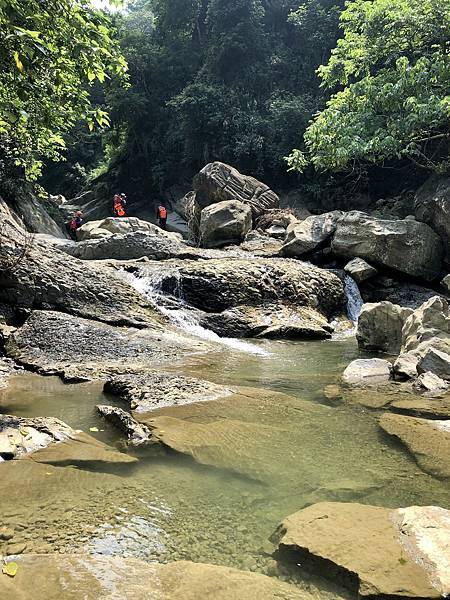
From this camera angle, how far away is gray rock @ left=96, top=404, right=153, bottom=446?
394 cm

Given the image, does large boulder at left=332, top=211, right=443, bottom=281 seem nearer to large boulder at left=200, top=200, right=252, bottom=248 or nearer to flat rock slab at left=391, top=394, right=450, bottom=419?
large boulder at left=200, top=200, right=252, bottom=248

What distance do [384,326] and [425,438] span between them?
5.24 metres

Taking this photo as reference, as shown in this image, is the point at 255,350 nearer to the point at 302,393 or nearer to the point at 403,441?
the point at 302,393

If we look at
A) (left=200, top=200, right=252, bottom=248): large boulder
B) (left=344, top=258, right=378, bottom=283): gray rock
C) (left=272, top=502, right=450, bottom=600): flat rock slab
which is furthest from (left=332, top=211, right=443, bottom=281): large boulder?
(left=272, top=502, right=450, bottom=600): flat rock slab

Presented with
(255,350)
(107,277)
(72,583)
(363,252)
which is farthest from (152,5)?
(72,583)

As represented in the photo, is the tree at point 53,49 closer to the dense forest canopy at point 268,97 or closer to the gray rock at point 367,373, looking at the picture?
the dense forest canopy at point 268,97

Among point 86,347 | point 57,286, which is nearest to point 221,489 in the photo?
point 86,347

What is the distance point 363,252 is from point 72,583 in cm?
1363

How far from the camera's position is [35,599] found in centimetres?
196

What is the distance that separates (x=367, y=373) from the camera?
6438mm

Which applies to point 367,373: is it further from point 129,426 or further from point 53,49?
point 53,49

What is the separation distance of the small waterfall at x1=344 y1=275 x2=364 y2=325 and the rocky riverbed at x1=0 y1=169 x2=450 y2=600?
1.84m

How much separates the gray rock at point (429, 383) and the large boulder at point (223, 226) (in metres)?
12.7

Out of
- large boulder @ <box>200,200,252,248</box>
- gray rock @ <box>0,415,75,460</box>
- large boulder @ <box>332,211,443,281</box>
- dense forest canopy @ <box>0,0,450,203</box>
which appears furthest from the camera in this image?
large boulder @ <box>200,200,252,248</box>
